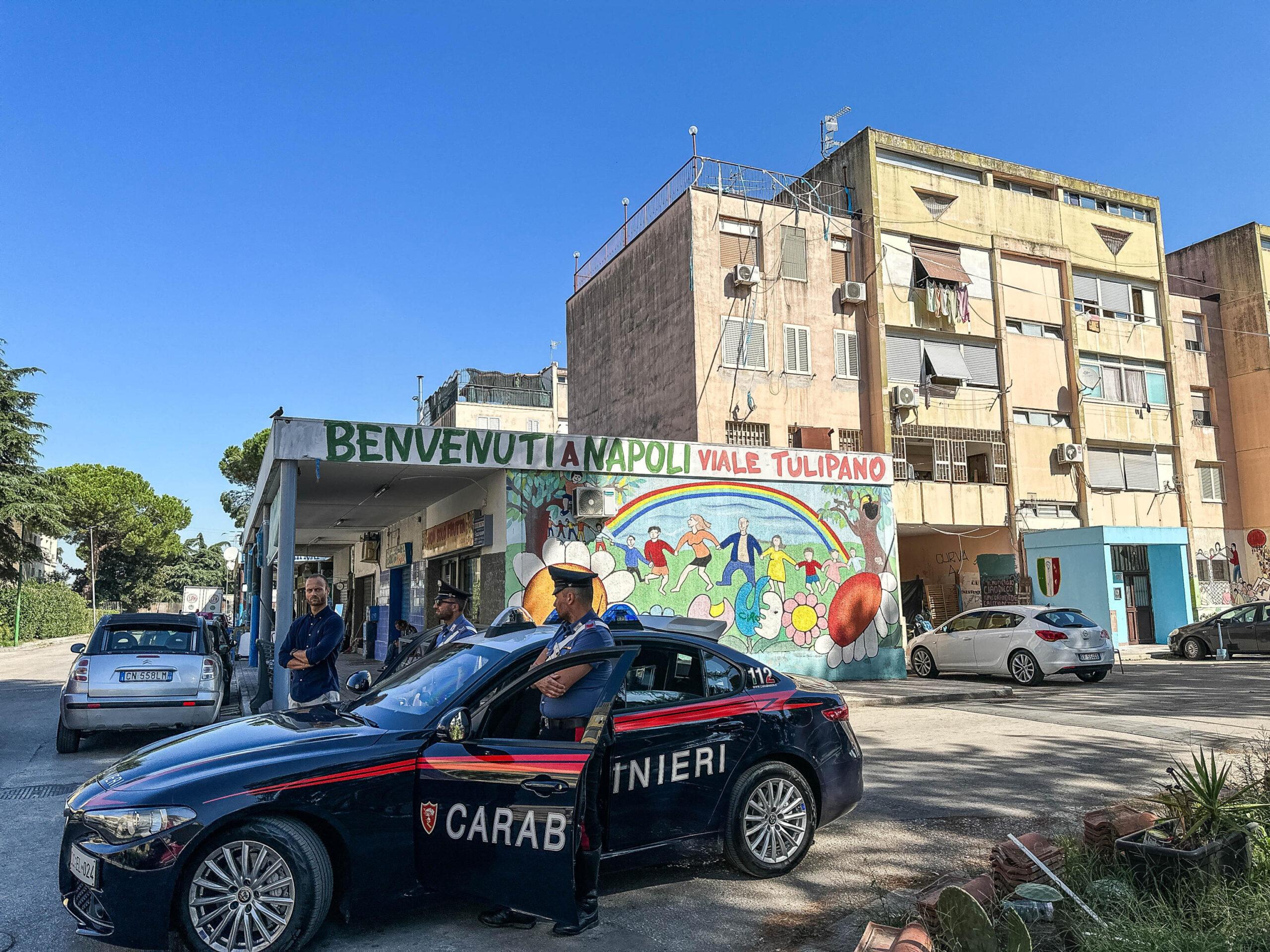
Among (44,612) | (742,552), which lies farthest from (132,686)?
(44,612)

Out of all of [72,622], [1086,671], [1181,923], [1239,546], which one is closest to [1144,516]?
[1239,546]

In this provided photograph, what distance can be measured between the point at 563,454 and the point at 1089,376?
23516 mm

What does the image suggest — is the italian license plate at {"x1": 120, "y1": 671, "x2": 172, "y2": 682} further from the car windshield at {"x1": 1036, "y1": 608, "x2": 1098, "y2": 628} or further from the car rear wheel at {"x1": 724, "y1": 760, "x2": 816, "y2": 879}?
the car windshield at {"x1": 1036, "y1": 608, "x2": 1098, "y2": 628}

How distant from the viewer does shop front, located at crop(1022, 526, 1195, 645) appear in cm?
2503

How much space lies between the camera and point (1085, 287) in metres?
31.3

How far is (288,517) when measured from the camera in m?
12.7

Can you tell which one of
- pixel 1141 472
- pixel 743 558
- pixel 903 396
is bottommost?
pixel 743 558

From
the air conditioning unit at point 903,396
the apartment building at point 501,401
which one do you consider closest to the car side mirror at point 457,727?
the air conditioning unit at point 903,396

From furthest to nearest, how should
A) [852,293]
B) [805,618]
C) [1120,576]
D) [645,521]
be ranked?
[1120,576], [852,293], [805,618], [645,521]

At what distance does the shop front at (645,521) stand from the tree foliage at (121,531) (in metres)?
47.9

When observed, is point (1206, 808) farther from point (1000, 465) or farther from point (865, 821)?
point (1000, 465)

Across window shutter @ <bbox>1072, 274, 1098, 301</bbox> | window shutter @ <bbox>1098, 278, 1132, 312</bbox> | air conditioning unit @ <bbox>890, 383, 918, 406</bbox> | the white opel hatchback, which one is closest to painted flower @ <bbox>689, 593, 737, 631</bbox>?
the white opel hatchback

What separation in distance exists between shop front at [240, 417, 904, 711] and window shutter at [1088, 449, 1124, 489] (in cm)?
1621

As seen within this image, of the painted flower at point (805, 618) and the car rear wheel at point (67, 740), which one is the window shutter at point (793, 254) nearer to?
the painted flower at point (805, 618)
